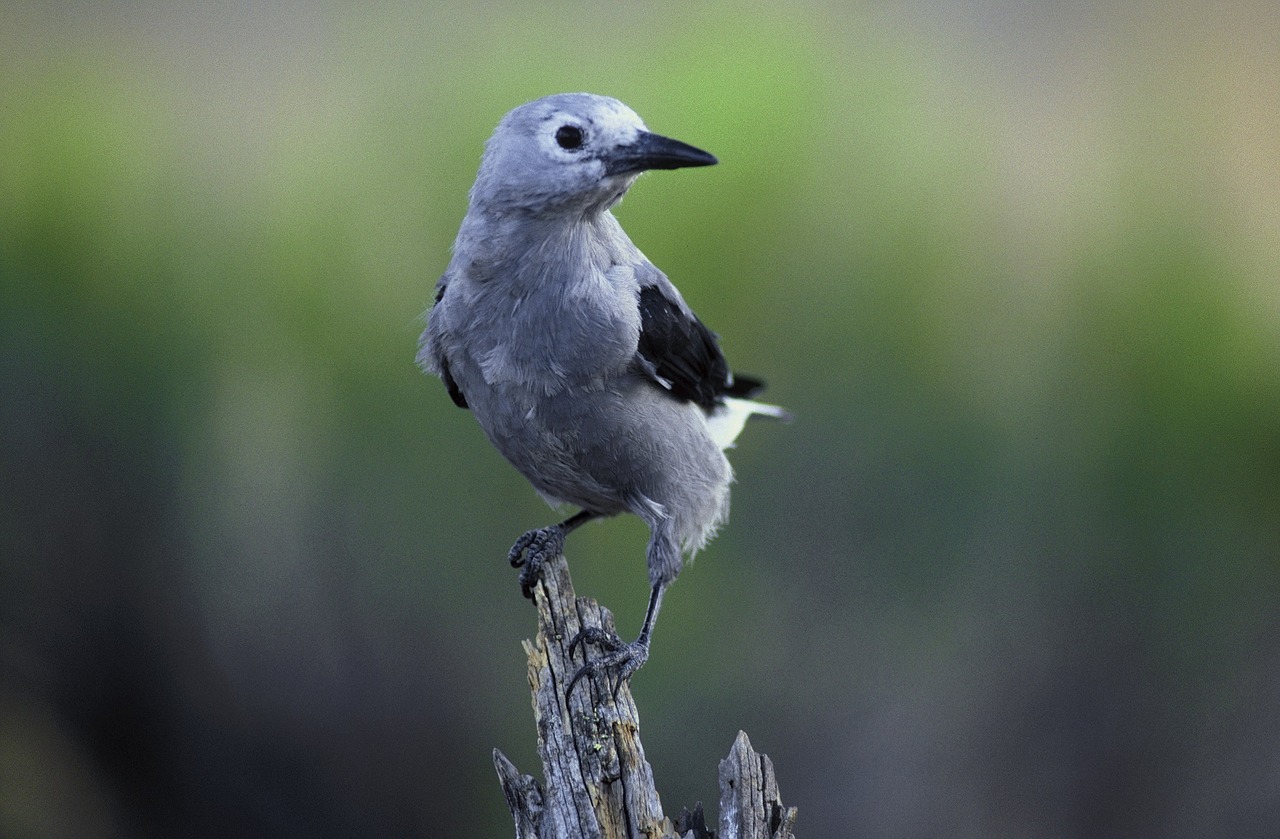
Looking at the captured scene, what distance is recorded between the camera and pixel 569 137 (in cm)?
169

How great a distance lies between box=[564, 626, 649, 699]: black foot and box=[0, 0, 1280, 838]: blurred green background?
3.38ft

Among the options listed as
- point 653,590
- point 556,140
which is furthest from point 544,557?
point 556,140

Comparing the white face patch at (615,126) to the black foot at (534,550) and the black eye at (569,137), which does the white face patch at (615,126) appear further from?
the black foot at (534,550)

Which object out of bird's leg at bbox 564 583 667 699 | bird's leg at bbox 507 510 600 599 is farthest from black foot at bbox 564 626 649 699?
bird's leg at bbox 507 510 600 599

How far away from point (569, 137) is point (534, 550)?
3.20 feet

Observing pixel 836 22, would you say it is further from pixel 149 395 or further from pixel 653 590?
pixel 149 395

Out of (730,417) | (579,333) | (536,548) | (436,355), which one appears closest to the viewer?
(579,333)

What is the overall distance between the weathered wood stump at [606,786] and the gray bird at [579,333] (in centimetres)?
10

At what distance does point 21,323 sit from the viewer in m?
2.97

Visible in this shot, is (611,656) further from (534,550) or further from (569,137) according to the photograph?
(569,137)

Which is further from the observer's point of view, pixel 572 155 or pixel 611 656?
pixel 611 656

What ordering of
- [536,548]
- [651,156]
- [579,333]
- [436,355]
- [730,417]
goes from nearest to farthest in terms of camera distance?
1. [651,156]
2. [579,333]
3. [436,355]
4. [536,548]
5. [730,417]

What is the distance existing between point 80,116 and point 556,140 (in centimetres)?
227

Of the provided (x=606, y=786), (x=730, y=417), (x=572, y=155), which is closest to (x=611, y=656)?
(x=606, y=786)
